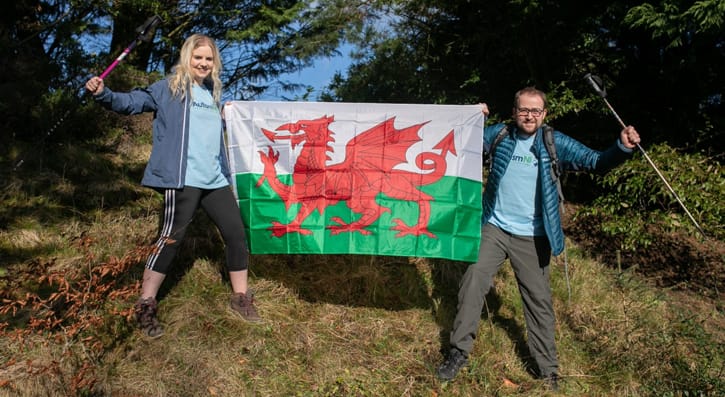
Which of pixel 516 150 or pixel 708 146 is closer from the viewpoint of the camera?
pixel 516 150

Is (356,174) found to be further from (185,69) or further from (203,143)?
(185,69)

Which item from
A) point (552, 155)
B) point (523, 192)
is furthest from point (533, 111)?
point (523, 192)

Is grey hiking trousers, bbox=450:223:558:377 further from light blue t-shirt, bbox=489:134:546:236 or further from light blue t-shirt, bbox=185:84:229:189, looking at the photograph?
light blue t-shirt, bbox=185:84:229:189

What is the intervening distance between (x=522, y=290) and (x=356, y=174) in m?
1.45

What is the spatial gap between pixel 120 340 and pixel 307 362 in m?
1.26

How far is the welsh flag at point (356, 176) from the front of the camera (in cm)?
379

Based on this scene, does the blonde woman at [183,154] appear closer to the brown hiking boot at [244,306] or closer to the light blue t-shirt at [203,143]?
the light blue t-shirt at [203,143]

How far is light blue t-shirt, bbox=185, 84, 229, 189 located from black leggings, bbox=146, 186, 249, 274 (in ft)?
0.25

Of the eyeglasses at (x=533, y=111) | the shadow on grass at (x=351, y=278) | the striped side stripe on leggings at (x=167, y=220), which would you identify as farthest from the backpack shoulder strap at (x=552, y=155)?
the striped side stripe on leggings at (x=167, y=220)

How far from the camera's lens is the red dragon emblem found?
383 centimetres

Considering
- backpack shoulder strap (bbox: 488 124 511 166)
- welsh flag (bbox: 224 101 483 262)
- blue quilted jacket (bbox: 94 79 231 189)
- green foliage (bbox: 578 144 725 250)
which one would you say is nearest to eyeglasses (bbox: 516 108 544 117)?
backpack shoulder strap (bbox: 488 124 511 166)

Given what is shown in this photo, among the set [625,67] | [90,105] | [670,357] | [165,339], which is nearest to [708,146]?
[625,67]

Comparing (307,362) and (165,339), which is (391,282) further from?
(165,339)

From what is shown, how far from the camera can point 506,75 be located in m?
7.69
